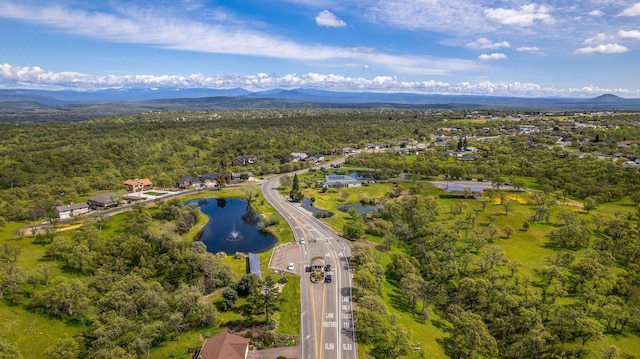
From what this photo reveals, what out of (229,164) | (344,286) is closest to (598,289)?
(344,286)

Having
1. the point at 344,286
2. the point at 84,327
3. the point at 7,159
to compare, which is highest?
the point at 7,159

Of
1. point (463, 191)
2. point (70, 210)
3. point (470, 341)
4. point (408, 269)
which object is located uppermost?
point (463, 191)

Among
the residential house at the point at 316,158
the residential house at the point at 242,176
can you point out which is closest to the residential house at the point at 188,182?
the residential house at the point at 242,176

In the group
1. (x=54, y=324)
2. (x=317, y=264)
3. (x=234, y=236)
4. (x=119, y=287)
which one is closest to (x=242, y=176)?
(x=234, y=236)

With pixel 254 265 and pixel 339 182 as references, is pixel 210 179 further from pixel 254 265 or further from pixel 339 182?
pixel 254 265

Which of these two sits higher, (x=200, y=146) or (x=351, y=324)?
(x=200, y=146)

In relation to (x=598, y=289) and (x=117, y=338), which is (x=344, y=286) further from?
(x=598, y=289)

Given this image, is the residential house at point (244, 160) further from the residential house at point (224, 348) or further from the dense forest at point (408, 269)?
the residential house at point (224, 348)
